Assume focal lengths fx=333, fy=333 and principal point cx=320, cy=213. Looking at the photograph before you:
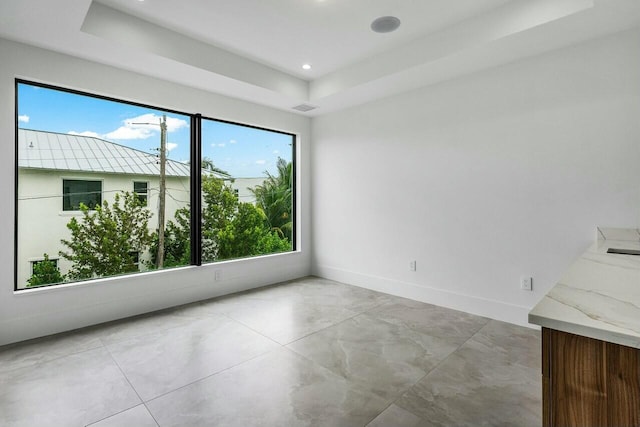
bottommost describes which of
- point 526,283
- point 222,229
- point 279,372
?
point 279,372

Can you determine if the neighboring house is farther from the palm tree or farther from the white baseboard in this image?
the white baseboard

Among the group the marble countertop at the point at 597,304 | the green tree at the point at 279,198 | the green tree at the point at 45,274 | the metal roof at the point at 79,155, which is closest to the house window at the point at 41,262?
the green tree at the point at 45,274

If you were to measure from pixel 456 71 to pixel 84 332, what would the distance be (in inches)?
169

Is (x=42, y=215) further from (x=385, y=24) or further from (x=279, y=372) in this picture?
(x=385, y=24)

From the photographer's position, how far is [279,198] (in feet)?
16.4

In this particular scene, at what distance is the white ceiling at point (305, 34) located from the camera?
2.45 meters

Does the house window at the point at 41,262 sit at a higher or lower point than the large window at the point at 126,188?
lower

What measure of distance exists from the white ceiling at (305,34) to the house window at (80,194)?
116 cm

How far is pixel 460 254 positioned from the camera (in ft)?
11.6

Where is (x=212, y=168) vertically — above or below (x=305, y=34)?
below

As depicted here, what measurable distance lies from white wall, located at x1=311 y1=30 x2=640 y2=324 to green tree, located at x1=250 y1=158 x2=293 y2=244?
835 millimetres

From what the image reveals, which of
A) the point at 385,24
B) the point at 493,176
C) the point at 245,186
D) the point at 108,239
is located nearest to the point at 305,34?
the point at 385,24

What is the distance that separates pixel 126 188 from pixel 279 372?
252 cm

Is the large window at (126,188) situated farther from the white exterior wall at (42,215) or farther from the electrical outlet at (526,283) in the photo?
the electrical outlet at (526,283)
